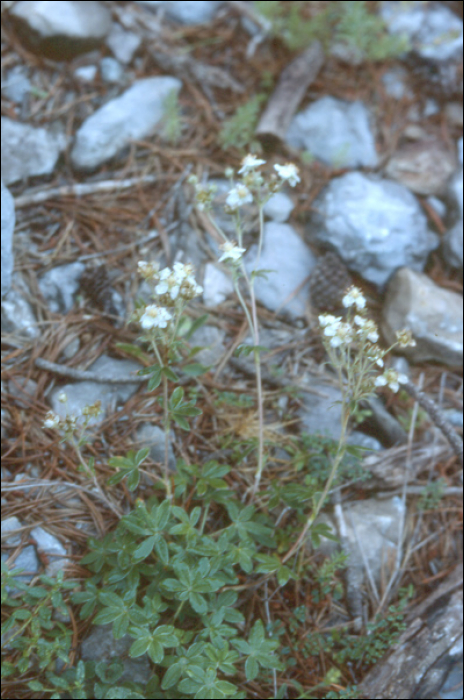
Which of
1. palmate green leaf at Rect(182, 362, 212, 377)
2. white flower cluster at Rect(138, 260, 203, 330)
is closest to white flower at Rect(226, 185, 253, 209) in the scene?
white flower cluster at Rect(138, 260, 203, 330)

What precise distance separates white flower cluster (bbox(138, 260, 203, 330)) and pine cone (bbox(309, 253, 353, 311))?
4.64 ft

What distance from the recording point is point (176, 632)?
223 centimetres

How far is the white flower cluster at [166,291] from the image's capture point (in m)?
2.05

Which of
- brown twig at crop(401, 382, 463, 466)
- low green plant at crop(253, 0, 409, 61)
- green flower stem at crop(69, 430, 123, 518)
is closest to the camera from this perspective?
green flower stem at crop(69, 430, 123, 518)

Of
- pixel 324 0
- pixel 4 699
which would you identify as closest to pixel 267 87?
pixel 324 0

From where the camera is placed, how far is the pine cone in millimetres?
3379

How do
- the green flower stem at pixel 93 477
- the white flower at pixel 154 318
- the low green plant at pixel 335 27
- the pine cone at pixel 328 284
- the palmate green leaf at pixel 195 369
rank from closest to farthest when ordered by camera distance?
the white flower at pixel 154 318 → the green flower stem at pixel 93 477 → the palmate green leaf at pixel 195 369 → the pine cone at pixel 328 284 → the low green plant at pixel 335 27

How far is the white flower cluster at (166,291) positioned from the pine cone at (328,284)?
55.7 inches

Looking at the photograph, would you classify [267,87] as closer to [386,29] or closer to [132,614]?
[386,29]

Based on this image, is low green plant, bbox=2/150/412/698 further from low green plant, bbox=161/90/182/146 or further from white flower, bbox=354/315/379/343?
low green plant, bbox=161/90/182/146

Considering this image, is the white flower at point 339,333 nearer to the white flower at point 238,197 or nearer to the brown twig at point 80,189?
the white flower at point 238,197

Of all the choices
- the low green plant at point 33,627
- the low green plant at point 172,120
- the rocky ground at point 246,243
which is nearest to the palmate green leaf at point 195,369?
the rocky ground at point 246,243

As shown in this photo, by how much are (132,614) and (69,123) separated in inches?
118

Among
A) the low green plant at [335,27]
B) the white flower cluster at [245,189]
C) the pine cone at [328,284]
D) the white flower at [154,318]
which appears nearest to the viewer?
the white flower at [154,318]
